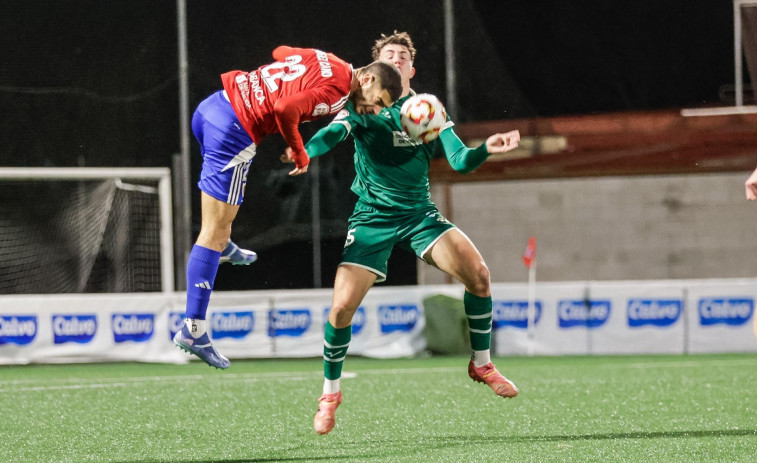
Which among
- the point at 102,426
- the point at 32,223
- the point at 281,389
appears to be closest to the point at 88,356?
the point at 32,223

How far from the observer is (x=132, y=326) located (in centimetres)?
1342

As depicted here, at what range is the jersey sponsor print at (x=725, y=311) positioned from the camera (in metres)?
13.7

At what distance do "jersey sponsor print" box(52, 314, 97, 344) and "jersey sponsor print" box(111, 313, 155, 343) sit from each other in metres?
0.26

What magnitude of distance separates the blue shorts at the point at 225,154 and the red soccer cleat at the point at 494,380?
1.70m

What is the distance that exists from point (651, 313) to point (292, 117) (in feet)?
30.6

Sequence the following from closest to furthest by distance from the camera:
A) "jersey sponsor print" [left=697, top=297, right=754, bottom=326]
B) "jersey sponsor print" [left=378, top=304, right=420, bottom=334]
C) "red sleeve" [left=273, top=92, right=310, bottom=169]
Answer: "red sleeve" [left=273, top=92, right=310, bottom=169] < "jersey sponsor print" [left=697, top=297, right=754, bottom=326] < "jersey sponsor print" [left=378, top=304, right=420, bottom=334]

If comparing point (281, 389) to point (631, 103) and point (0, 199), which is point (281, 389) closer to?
point (0, 199)

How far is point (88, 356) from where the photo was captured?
43.7 feet

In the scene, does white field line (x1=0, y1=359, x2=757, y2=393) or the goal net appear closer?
white field line (x1=0, y1=359, x2=757, y2=393)

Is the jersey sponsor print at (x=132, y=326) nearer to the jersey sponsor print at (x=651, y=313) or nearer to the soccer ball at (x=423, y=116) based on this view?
the jersey sponsor print at (x=651, y=313)

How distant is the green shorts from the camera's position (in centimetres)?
616

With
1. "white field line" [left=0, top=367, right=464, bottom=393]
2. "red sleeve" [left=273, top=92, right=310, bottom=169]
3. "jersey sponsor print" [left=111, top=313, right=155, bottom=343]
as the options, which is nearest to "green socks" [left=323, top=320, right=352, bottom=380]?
"red sleeve" [left=273, top=92, right=310, bottom=169]

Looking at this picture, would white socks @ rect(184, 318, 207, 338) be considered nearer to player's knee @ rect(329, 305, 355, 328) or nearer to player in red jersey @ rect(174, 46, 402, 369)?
player in red jersey @ rect(174, 46, 402, 369)

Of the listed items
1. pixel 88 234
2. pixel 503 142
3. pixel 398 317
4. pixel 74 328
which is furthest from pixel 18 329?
pixel 503 142
